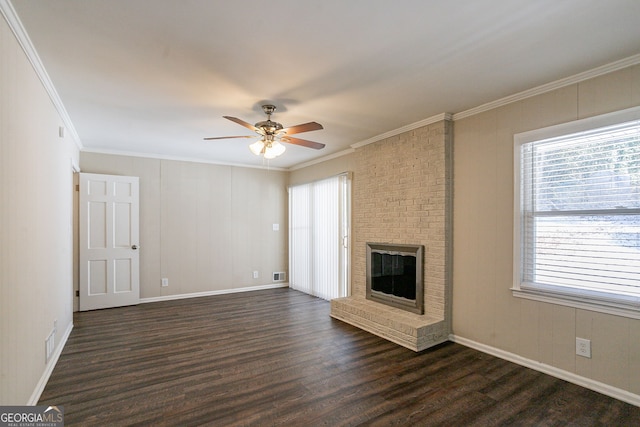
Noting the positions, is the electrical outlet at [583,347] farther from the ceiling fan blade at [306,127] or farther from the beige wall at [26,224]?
the beige wall at [26,224]

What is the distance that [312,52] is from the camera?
7.72 feet

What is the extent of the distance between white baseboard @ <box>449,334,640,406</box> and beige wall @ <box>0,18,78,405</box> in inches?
152

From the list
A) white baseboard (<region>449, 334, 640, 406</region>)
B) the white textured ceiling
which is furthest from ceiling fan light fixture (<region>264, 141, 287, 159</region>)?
white baseboard (<region>449, 334, 640, 406</region>)

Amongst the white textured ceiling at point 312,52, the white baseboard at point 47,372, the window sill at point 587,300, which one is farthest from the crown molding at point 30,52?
the window sill at point 587,300

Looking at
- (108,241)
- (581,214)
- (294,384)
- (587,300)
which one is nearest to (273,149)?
(294,384)

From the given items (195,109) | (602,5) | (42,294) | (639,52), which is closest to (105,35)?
(195,109)

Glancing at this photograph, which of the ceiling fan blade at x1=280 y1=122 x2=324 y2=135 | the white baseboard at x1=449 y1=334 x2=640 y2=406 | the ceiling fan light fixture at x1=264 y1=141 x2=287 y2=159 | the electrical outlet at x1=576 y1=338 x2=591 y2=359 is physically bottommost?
the white baseboard at x1=449 y1=334 x2=640 y2=406

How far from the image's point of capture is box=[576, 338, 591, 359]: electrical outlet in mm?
2637

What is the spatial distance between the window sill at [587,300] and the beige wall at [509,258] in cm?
5

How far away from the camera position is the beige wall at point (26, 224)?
6.11 feet

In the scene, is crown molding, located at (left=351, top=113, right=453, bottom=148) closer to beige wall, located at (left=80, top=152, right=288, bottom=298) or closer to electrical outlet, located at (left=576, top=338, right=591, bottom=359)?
electrical outlet, located at (left=576, top=338, right=591, bottom=359)

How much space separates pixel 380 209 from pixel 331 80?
218 centimetres
